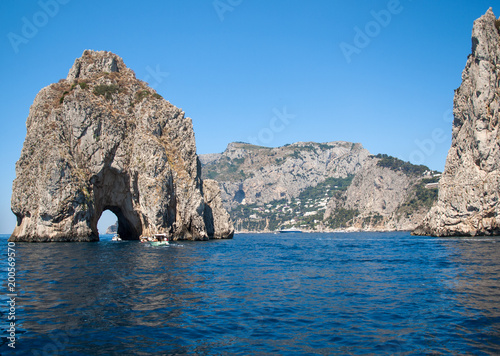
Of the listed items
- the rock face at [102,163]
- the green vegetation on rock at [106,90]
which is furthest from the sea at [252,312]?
the green vegetation on rock at [106,90]

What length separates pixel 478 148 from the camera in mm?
85125

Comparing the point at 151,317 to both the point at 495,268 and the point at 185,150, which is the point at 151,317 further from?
the point at 185,150

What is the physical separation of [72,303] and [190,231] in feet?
208

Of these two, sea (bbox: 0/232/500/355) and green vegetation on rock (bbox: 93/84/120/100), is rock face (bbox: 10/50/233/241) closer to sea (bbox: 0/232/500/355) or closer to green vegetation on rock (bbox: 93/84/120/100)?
green vegetation on rock (bbox: 93/84/120/100)

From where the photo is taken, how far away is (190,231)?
82125mm

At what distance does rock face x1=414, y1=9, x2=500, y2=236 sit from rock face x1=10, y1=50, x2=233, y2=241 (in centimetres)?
5892

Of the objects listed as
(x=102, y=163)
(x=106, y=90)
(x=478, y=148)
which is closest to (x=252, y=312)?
(x=102, y=163)

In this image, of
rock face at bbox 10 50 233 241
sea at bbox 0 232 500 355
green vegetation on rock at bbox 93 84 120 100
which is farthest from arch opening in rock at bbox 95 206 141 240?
sea at bbox 0 232 500 355

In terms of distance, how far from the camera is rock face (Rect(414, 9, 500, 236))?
83.0m

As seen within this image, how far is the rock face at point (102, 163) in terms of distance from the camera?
70.4 meters

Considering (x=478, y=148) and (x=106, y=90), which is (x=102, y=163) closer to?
(x=106, y=90)

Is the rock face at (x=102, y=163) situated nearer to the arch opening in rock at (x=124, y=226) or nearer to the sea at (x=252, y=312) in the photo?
the arch opening in rock at (x=124, y=226)

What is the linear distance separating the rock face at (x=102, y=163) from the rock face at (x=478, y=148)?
58916mm

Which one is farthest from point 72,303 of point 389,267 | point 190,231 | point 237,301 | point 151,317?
point 190,231
